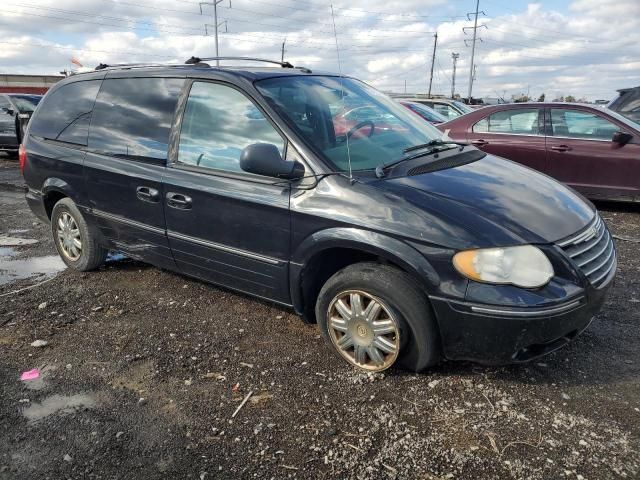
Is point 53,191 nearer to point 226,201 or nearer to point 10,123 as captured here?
point 226,201

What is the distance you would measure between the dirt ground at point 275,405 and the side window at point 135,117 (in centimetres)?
126

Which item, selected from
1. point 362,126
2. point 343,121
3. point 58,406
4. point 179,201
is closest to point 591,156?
point 362,126

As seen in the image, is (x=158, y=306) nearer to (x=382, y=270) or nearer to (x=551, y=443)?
(x=382, y=270)

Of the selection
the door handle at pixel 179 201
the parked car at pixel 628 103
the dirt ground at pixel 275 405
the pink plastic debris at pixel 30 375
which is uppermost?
the parked car at pixel 628 103

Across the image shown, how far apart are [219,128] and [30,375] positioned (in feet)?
6.36

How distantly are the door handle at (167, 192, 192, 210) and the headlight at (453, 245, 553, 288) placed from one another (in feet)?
6.19

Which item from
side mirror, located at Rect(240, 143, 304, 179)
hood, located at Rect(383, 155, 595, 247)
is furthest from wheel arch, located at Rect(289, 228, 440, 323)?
side mirror, located at Rect(240, 143, 304, 179)

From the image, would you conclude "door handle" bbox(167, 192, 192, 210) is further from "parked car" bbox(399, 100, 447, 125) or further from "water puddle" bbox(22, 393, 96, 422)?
"parked car" bbox(399, 100, 447, 125)

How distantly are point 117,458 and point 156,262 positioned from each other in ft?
6.32

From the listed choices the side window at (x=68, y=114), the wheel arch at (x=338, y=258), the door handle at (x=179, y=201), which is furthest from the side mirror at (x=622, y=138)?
the side window at (x=68, y=114)

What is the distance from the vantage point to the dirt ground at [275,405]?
2.41m

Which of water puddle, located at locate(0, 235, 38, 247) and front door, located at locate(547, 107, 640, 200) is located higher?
front door, located at locate(547, 107, 640, 200)

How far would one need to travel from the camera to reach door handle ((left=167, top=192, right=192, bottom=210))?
3631 millimetres

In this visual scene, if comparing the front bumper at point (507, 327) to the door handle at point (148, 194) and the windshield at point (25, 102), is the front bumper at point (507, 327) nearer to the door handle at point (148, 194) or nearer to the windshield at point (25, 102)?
the door handle at point (148, 194)
